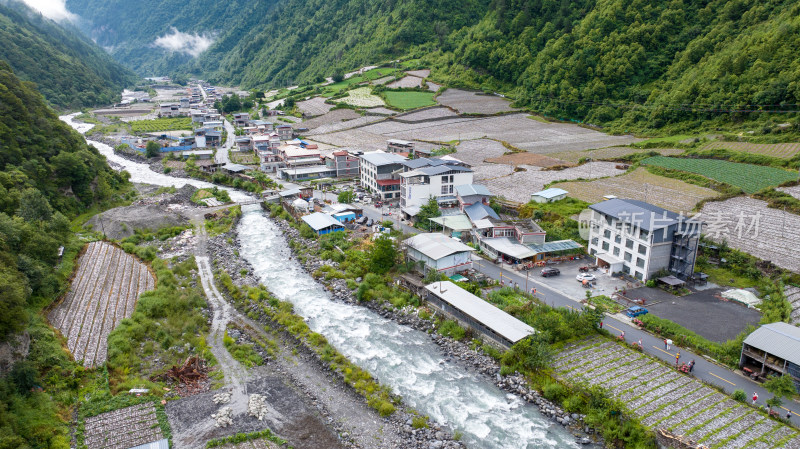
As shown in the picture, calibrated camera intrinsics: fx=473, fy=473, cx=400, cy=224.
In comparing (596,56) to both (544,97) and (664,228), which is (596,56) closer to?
(544,97)

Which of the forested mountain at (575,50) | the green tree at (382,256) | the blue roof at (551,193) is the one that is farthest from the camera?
the forested mountain at (575,50)

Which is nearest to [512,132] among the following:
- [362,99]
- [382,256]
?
[362,99]

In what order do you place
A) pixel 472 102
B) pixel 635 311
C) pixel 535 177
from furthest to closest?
pixel 472 102, pixel 535 177, pixel 635 311

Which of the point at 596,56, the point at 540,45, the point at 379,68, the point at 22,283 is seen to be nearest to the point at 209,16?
the point at 379,68

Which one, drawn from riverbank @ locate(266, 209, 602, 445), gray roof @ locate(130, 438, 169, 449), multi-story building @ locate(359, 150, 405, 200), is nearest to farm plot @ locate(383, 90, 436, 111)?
multi-story building @ locate(359, 150, 405, 200)

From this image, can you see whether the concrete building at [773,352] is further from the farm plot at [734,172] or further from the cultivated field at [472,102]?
the cultivated field at [472,102]

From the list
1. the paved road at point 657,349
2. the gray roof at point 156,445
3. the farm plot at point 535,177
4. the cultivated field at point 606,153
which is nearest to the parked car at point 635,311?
the paved road at point 657,349

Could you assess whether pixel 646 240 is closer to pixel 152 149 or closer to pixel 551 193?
pixel 551 193
